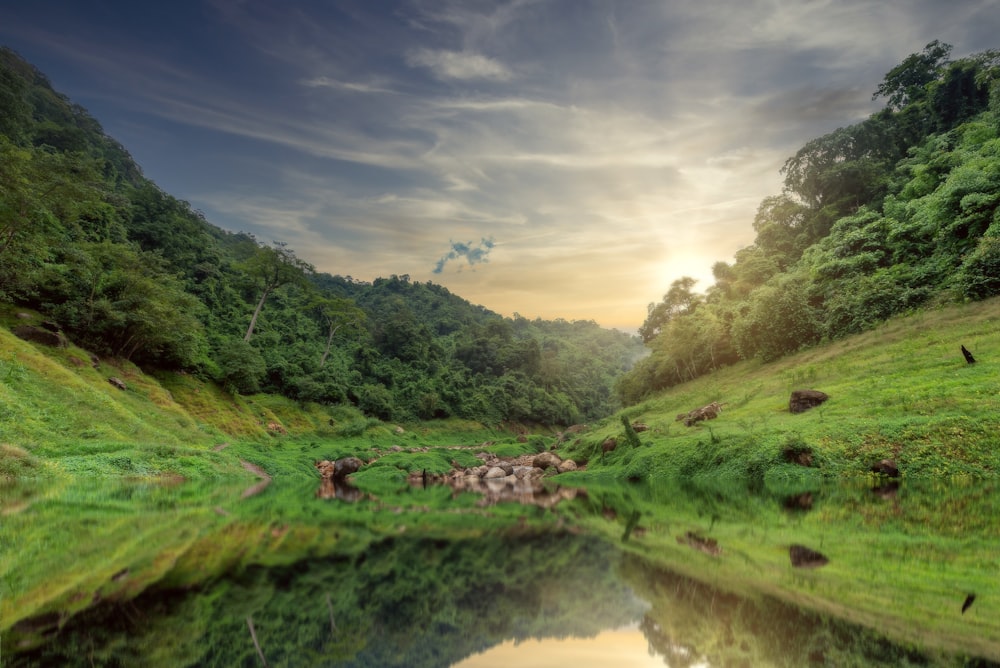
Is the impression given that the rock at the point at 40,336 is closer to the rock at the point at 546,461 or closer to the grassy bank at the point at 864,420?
the rock at the point at 546,461

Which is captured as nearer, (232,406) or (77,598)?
(77,598)

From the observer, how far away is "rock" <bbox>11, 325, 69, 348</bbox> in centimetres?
2389

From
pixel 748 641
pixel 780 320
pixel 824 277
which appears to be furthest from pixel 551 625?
pixel 824 277

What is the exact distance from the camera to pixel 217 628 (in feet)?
11.2

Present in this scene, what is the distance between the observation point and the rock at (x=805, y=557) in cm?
505

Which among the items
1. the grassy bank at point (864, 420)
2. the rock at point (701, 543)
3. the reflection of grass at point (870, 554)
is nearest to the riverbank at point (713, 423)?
the grassy bank at point (864, 420)

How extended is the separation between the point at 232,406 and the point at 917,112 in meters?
70.3

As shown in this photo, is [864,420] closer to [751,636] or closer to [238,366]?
[751,636]

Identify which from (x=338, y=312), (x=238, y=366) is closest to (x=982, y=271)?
(x=238, y=366)

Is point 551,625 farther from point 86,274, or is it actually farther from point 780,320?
point 780,320

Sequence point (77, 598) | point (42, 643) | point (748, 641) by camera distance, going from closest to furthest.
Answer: point (42, 643), point (748, 641), point (77, 598)

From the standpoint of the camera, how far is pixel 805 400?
69.3 feet

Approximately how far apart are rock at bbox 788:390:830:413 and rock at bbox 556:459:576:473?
13.3m

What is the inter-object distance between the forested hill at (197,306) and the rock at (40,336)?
33.3 inches
